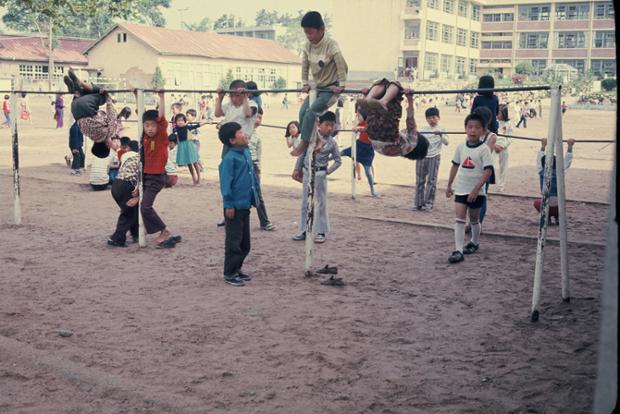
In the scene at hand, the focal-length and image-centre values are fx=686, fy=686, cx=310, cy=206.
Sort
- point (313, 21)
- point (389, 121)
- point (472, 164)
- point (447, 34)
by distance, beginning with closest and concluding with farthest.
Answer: point (389, 121) → point (313, 21) → point (472, 164) → point (447, 34)

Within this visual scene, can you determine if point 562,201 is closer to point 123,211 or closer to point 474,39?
point 123,211

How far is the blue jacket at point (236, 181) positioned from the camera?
7.15 metres

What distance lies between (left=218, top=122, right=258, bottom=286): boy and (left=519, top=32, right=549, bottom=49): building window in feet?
243

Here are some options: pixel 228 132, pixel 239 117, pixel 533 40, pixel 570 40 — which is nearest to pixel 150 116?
pixel 239 117

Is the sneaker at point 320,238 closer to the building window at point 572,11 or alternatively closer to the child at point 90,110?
the child at point 90,110

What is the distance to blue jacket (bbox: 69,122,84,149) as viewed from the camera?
52.0 feet

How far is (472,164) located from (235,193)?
276cm

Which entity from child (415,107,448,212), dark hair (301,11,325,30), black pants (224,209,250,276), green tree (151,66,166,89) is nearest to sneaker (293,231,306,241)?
black pants (224,209,250,276)

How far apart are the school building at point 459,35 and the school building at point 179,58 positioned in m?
9.28

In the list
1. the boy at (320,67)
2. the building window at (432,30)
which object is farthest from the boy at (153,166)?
the building window at (432,30)

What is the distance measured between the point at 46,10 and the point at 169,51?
4092 cm

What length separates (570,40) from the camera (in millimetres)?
73562

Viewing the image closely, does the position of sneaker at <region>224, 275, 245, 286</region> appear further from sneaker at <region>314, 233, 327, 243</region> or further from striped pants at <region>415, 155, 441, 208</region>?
striped pants at <region>415, 155, 441, 208</region>

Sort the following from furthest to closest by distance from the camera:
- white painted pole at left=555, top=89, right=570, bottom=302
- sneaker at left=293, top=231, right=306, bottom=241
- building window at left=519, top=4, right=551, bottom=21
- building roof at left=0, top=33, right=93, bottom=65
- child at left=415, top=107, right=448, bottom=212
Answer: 1. building window at left=519, top=4, right=551, bottom=21
2. building roof at left=0, top=33, right=93, bottom=65
3. child at left=415, top=107, right=448, bottom=212
4. sneaker at left=293, top=231, right=306, bottom=241
5. white painted pole at left=555, top=89, right=570, bottom=302
